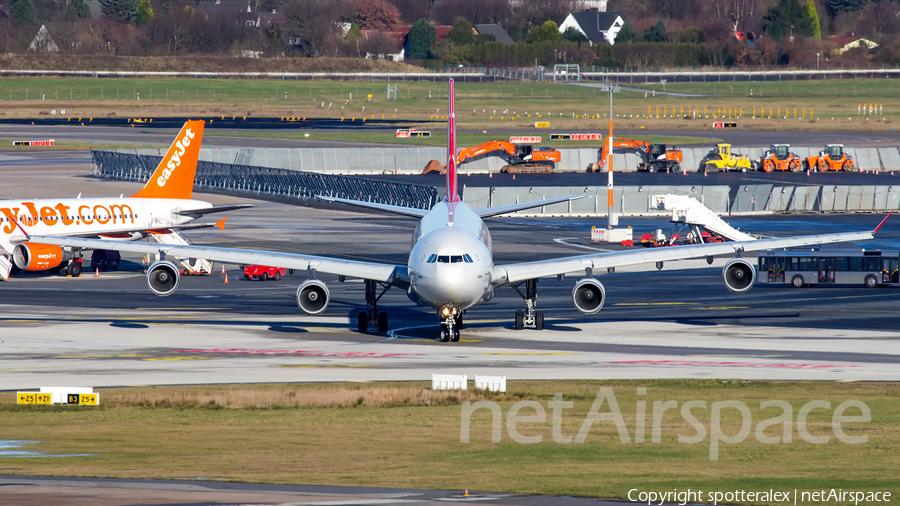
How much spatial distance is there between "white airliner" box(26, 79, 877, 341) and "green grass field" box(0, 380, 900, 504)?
6741mm

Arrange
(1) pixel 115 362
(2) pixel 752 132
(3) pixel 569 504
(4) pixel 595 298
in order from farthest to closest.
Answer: (2) pixel 752 132 → (4) pixel 595 298 → (1) pixel 115 362 → (3) pixel 569 504

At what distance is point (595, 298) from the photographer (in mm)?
48125

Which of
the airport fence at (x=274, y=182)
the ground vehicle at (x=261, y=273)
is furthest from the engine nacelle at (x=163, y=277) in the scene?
the airport fence at (x=274, y=182)

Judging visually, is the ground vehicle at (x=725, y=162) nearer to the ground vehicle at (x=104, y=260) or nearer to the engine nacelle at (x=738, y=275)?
the ground vehicle at (x=104, y=260)

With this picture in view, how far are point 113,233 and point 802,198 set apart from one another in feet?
202

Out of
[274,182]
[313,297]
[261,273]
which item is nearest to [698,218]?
[261,273]

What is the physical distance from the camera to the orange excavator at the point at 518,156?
433ft

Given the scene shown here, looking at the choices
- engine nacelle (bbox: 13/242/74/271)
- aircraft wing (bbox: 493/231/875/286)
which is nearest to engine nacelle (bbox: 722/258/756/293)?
aircraft wing (bbox: 493/231/875/286)

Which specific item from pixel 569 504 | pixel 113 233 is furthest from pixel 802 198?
pixel 569 504

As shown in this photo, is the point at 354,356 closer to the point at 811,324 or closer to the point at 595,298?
the point at 595,298

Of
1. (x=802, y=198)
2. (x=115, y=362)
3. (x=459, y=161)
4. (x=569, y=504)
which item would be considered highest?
(x=459, y=161)

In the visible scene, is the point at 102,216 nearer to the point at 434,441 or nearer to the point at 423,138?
the point at 434,441

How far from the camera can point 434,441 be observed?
3017cm

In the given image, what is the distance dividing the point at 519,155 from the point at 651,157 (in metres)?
14.8
